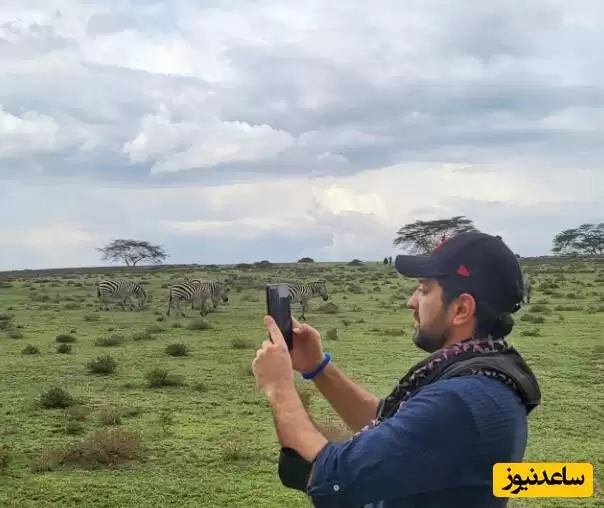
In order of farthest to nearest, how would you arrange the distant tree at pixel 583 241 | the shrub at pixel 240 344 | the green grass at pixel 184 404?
the distant tree at pixel 583 241, the shrub at pixel 240 344, the green grass at pixel 184 404

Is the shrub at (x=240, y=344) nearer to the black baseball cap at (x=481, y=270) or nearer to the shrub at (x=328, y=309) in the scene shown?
the shrub at (x=328, y=309)

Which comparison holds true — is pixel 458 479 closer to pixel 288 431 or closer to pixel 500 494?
pixel 500 494

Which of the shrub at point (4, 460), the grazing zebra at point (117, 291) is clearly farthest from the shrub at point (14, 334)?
the shrub at point (4, 460)

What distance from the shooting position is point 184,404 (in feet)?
33.6

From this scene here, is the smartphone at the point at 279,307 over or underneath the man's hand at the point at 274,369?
over

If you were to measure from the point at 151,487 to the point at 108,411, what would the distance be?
299cm

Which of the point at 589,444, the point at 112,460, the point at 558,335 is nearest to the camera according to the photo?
the point at 112,460

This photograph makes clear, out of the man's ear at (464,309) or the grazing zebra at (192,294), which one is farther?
the grazing zebra at (192,294)

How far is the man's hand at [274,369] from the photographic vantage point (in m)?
2.32

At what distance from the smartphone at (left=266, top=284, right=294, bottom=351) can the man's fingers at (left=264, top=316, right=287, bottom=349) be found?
0.04 meters

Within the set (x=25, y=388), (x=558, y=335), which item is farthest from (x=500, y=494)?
(x=558, y=335)

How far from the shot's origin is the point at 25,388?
458 inches

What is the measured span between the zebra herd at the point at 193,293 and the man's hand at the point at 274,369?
67.4 feet

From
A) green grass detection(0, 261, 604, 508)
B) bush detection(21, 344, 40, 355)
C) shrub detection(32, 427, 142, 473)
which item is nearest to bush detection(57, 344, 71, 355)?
green grass detection(0, 261, 604, 508)
